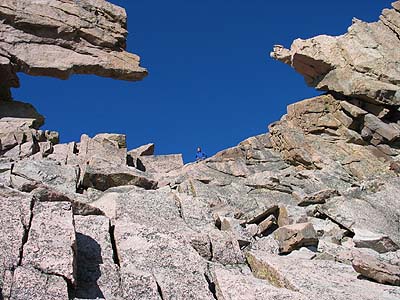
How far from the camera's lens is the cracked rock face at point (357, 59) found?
1705 inches

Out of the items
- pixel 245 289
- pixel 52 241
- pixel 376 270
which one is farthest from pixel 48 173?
Result: pixel 376 270

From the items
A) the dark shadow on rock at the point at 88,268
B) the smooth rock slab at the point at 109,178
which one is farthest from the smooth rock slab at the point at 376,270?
the smooth rock slab at the point at 109,178

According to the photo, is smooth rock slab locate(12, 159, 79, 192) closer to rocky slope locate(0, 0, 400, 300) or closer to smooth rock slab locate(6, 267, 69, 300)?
rocky slope locate(0, 0, 400, 300)

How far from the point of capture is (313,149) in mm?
40594

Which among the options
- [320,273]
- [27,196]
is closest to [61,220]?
[27,196]

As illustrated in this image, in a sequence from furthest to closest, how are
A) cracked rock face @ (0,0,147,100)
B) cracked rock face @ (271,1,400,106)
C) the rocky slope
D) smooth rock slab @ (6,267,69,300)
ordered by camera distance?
1. cracked rock face @ (271,1,400,106)
2. cracked rock face @ (0,0,147,100)
3. the rocky slope
4. smooth rock slab @ (6,267,69,300)

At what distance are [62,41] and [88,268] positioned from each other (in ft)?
96.2

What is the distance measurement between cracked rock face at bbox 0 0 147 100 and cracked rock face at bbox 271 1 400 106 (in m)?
18.7

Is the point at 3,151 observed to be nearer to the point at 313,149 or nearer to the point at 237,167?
the point at 237,167

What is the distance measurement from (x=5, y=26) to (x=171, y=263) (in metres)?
29.8

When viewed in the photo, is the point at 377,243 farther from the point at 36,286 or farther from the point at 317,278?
the point at 36,286

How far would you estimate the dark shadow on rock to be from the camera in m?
11.0

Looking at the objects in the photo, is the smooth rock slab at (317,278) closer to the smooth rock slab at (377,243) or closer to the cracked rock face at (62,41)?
the smooth rock slab at (377,243)

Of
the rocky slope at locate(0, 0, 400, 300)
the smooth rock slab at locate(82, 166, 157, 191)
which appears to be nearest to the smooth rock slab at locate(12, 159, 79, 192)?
the rocky slope at locate(0, 0, 400, 300)
